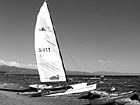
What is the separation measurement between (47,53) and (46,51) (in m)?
0.36

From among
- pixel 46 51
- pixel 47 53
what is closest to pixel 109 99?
pixel 47 53

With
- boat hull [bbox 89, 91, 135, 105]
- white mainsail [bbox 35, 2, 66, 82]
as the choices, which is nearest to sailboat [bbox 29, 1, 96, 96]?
white mainsail [bbox 35, 2, 66, 82]

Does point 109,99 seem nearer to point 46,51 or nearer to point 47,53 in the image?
point 47,53

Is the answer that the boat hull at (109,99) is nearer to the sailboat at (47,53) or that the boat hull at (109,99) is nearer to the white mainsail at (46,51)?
the sailboat at (47,53)

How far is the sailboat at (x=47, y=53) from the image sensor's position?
2855 centimetres

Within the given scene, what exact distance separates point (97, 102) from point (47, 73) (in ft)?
35.9

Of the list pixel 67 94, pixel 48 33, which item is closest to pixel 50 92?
pixel 67 94

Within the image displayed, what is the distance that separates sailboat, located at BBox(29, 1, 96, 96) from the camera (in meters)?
28.5

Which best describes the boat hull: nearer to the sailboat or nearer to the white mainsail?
the sailboat

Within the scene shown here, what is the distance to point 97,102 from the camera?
2012cm

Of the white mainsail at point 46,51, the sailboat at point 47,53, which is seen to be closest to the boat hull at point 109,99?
the sailboat at point 47,53

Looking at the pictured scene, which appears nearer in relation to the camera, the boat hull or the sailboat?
the boat hull

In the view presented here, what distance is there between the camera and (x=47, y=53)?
28.8 meters

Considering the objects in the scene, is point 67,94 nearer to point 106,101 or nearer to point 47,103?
point 47,103
